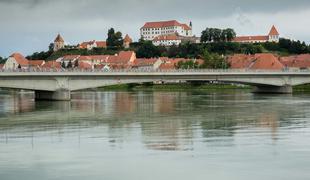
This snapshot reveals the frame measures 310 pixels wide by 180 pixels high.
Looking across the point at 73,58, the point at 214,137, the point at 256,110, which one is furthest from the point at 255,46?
the point at 214,137

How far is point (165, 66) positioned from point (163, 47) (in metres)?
33.6

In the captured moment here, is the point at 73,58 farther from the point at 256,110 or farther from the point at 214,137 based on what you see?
the point at 214,137

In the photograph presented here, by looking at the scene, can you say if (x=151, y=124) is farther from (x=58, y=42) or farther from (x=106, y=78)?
(x=58, y=42)

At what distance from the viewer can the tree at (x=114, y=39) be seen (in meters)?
Result: 171

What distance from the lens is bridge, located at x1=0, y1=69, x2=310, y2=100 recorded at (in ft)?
176

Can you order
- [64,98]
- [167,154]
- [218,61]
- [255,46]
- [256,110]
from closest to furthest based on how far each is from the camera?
1. [167,154]
2. [256,110]
3. [64,98]
4. [218,61]
5. [255,46]

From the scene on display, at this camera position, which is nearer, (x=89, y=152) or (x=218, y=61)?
(x=89, y=152)

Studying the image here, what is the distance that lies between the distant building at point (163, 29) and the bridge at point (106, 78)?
369 ft

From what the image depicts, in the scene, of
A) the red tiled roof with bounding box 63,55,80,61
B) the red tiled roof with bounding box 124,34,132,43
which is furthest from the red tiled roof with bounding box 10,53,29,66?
the red tiled roof with bounding box 124,34,132,43

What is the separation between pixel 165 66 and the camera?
126312 millimetres

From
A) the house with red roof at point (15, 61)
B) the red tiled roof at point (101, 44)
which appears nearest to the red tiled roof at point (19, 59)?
the house with red roof at point (15, 61)

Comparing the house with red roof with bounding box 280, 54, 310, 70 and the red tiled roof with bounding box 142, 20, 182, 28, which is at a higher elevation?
the red tiled roof with bounding box 142, 20, 182, 28

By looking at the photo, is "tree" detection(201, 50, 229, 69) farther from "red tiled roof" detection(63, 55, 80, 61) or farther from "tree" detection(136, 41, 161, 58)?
"red tiled roof" detection(63, 55, 80, 61)

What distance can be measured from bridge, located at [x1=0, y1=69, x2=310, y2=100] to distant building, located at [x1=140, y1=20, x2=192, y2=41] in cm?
A: 11259
